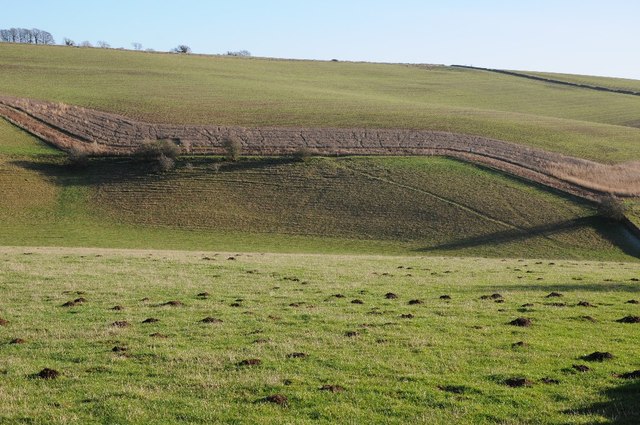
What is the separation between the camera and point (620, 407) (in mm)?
12289

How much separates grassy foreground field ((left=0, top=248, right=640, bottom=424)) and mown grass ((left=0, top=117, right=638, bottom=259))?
27.4 m

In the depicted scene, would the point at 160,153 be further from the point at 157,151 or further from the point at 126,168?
the point at 126,168

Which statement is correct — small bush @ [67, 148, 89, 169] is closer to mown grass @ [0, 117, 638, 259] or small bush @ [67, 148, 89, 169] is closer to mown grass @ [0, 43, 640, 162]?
mown grass @ [0, 117, 638, 259]

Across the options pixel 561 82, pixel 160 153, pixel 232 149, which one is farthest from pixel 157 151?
pixel 561 82

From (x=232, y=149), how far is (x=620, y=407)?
63959 mm

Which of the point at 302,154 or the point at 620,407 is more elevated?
the point at 620,407

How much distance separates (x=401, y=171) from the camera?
236 feet

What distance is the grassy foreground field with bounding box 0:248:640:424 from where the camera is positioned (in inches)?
482

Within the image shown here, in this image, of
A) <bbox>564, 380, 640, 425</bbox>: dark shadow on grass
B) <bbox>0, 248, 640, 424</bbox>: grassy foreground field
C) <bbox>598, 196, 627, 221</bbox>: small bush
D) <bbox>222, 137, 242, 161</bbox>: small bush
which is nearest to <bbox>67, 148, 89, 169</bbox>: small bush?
<bbox>222, 137, 242, 161</bbox>: small bush

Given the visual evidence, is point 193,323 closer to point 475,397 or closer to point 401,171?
point 475,397

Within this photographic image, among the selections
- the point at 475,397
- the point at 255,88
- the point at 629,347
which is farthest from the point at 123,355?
the point at 255,88

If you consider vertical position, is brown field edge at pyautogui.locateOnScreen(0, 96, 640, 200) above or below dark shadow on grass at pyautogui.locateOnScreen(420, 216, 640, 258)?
above

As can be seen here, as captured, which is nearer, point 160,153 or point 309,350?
point 309,350

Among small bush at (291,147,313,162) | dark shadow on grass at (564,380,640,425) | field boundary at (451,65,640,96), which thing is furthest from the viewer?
field boundary at (451,65,640,96)
